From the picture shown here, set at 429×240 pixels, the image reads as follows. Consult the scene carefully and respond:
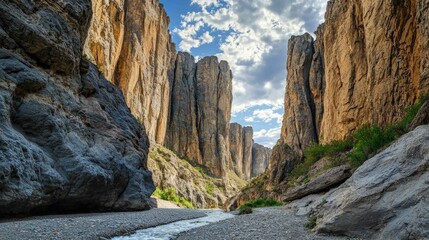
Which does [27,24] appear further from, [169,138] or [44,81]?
[169,138]

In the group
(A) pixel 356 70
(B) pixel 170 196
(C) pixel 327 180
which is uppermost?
(A) pixel 356 70

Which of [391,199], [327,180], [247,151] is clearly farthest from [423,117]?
[247,151]

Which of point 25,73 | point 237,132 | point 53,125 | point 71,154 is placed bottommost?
point 71,154

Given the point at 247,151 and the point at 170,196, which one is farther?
the point at 247,151

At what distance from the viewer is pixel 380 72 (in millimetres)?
30875

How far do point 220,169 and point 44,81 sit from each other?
9259 centimetres

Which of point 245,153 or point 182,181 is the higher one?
point 245,153

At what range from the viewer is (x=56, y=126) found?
18141 mm

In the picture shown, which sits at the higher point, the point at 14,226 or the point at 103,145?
the point at 103,145

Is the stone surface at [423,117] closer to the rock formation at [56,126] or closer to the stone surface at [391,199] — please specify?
the stone surface at [391,199]

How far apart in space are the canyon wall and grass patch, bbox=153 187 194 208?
21344 millimetres

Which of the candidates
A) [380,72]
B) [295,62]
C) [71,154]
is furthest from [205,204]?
[71,154]

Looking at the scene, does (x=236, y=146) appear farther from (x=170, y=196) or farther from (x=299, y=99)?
(x=170, y=196)

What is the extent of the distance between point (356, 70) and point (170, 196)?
42712 millimetres
